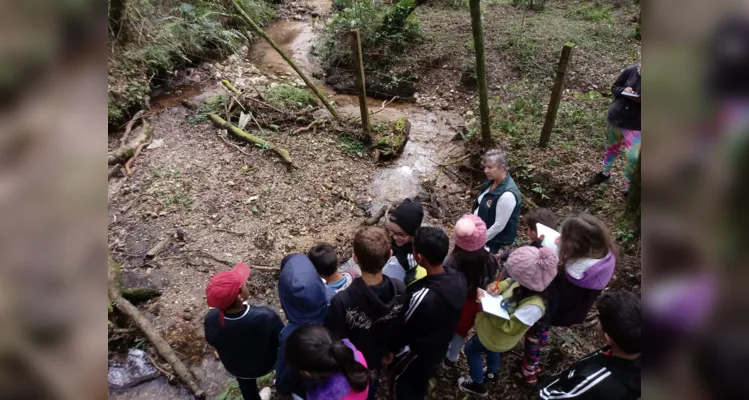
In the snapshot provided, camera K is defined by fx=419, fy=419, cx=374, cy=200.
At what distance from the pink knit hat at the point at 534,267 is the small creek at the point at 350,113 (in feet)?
9.23

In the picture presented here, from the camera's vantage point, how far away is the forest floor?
14.9 ft

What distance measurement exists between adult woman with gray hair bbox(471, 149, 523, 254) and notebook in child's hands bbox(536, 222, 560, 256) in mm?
437

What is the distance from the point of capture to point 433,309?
272 cm

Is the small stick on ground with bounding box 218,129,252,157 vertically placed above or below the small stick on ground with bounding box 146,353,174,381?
above

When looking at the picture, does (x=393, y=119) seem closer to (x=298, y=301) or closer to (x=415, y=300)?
(x=415, y=300)

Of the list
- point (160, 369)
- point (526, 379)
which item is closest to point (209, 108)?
point (160, 369)

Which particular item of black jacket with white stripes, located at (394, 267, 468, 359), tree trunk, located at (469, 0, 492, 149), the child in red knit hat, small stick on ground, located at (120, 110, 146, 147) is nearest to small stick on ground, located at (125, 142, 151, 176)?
small stick on ground, located at (120, 110, 146, 147)

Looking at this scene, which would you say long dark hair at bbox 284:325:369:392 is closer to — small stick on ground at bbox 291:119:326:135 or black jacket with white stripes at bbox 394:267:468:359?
black jacket with white stripes at bbox 394:267:468:359

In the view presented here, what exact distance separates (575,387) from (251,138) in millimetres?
6383

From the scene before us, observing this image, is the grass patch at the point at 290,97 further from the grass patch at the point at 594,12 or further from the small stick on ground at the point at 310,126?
the grass patch at the point at 594,12
